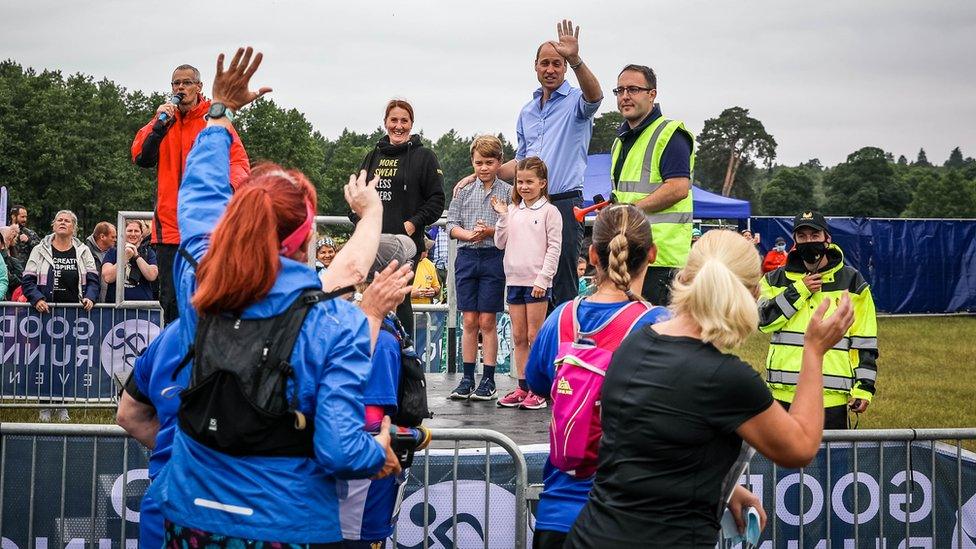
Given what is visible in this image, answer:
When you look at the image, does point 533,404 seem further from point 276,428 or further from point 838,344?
point 276,428

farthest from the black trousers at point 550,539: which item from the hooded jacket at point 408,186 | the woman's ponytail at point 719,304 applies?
the hooded jacket at point 408,186

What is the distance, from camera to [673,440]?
306cm

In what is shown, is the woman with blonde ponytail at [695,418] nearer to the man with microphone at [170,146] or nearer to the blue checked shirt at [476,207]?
the man with microphone at [170,146]

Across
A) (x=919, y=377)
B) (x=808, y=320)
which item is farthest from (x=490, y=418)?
(x=919, y=377)

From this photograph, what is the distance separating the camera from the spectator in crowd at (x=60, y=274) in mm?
11641

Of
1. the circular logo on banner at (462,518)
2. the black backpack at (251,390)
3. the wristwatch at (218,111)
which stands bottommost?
the circular logo on banner at (462,518)

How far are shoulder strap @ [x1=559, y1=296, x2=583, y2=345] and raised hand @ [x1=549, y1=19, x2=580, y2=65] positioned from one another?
2858mm

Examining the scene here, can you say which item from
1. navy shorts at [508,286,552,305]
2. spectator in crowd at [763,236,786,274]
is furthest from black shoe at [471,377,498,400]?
spectator in crowd at [763,236,786,274]

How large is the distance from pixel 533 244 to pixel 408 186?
117 centimetres

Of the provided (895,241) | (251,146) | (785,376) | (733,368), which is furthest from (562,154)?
(251,146)

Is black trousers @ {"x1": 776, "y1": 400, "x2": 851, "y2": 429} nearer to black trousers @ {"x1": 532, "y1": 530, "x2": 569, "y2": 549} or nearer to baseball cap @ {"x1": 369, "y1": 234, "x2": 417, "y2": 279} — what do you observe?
black trousers @ {"x1": 532, "y1": 530, "x2": 569, "y2": 549}

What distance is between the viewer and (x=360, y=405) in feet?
9.34

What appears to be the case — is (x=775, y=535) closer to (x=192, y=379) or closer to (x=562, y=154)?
(x=562, y=154)

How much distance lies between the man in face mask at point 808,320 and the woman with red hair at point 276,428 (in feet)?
14.5
